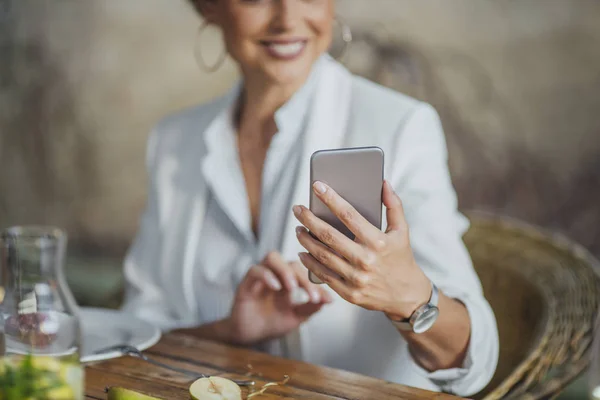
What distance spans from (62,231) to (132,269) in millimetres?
430

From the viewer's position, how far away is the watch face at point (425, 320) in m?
0.96

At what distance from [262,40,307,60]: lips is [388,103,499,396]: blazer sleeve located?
21 cm

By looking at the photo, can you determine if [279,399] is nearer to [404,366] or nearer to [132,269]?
[404,366]

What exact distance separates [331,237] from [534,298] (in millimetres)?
492

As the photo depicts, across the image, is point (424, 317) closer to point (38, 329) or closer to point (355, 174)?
point (355, 174)

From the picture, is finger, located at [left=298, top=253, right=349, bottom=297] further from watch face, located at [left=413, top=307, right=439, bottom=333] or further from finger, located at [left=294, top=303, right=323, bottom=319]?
finger, located at [left=294, top=303, right=323, bottom=319]

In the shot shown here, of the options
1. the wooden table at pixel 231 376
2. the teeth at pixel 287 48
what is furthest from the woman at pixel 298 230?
the wooden table at pixel 231 376

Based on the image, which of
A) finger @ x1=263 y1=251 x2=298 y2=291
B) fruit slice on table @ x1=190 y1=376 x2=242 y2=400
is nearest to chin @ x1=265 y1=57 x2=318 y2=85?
finger @ x1=263 y1=251 x2=298 y2=291

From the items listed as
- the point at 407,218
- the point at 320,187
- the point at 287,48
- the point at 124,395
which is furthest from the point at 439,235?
the point at 124,395

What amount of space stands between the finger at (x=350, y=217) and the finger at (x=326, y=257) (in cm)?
4

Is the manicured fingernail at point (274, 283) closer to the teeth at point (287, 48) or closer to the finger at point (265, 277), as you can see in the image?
the finger at point (265, 277)

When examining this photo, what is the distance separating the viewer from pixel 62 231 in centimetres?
177

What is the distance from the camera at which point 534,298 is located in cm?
122

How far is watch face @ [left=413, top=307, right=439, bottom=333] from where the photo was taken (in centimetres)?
96
